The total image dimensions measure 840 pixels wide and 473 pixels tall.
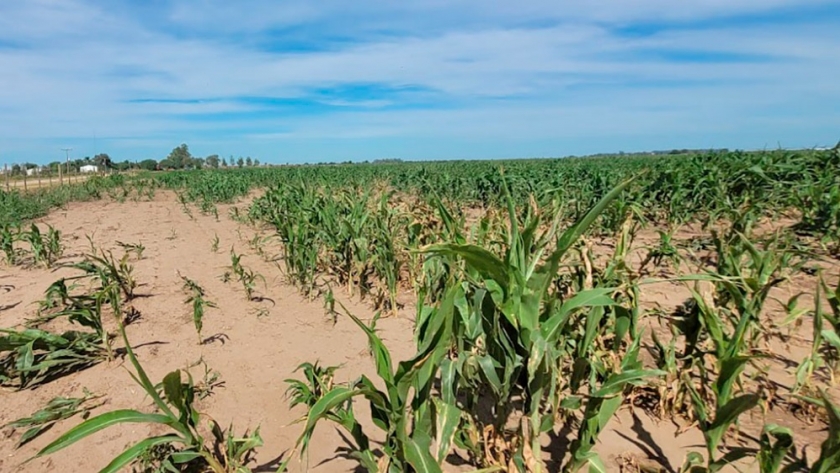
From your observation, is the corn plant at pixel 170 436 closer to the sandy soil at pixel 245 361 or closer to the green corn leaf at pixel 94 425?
the green corn leaf at pixel 94 425

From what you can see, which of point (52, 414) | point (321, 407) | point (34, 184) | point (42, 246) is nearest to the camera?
point (321, 407)

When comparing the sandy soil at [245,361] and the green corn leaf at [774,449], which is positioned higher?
the green corn leaf at [774,449]

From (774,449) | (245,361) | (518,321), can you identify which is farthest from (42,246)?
(774,449)

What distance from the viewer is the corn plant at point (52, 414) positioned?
211 centimetres

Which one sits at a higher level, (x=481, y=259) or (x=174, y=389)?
(x=481, y=259)

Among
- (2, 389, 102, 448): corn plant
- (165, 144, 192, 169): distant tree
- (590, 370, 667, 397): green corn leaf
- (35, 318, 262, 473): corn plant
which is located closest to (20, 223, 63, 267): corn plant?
(2, 389, 102, 448): corn plant

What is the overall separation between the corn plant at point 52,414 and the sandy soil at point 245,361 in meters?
0.04

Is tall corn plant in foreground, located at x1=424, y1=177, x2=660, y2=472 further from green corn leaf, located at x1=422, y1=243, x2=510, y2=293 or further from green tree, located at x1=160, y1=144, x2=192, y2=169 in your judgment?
green tree, located at x1=160, y1=144, x2=192, y2=169

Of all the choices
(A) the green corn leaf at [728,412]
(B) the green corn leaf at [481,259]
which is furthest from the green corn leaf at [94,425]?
(A) the green corn leaf at [728,412]

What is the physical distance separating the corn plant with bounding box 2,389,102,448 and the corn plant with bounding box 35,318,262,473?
0.73 metres

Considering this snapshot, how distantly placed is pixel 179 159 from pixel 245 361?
242ft

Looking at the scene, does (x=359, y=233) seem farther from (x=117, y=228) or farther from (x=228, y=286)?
(x=117, y=228)

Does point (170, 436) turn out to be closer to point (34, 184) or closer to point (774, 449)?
point (774, 449)

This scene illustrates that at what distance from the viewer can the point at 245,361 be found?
2.87 metres
